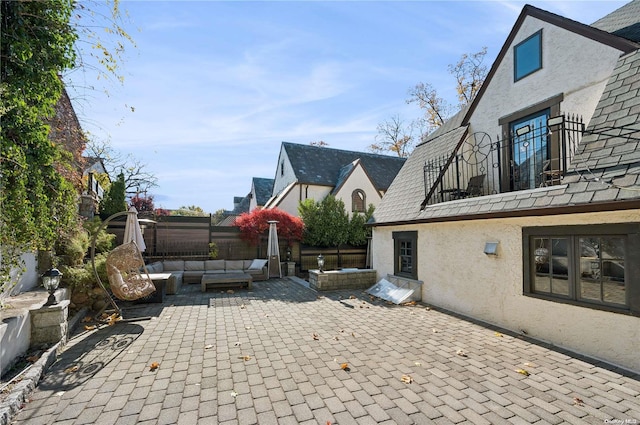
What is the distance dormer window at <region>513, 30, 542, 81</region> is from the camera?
675cm

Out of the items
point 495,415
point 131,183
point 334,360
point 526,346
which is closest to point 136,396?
point 334,360

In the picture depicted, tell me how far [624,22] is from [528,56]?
1.82 metres

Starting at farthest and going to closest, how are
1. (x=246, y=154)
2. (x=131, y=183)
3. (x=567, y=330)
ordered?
(x=131, y=183)
(x=246, y=154)
(x=567, y=330)

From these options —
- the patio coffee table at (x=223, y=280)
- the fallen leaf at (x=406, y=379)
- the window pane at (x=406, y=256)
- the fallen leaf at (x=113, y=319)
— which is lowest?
the fallen leaf at (x=113, y=319)

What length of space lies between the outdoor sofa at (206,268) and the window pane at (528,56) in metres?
10.3

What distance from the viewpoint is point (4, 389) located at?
10.3 ft

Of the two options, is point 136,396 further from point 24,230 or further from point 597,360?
point 597,360

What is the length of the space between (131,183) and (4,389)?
2155 cm

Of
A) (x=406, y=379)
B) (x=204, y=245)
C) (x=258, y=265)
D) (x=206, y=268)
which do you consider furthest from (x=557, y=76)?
(x=204, y=245)

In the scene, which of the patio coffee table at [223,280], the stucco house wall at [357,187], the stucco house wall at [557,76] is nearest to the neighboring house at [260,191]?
the stucco house wall at [357,187]

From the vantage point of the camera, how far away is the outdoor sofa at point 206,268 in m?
11.2

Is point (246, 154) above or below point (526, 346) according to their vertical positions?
above

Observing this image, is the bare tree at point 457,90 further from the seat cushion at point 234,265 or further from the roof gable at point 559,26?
the seat cushion at point 234,265

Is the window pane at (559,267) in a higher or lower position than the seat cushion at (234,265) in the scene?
higher
